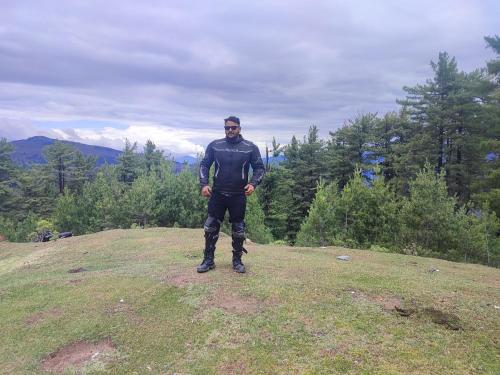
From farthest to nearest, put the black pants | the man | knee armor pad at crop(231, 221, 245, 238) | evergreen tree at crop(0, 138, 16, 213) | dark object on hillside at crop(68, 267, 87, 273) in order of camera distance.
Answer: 1. evergreen tree at crop(0, 138, 16, 213)
2. dark object on hillside at crop(68, 267, 87, 273)
3. knee armor pad at crop(231, 221, 245, 238)
4. the black pants
5. the man

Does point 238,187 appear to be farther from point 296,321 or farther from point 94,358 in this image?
point 94,358

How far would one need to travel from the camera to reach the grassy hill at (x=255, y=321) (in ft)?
18.0

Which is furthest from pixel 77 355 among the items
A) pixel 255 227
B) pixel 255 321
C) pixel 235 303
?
pixel 255 227

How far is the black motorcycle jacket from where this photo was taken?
841 cm

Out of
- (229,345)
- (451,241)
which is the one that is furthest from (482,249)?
(229,345)

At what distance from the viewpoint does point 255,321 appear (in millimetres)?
6523

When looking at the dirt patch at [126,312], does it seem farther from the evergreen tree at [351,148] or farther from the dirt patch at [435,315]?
the evergreen tree at [351,148]

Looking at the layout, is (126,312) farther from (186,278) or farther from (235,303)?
(235,303)

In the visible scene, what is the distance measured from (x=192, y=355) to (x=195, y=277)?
2962mm

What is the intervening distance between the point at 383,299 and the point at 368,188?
17671mm

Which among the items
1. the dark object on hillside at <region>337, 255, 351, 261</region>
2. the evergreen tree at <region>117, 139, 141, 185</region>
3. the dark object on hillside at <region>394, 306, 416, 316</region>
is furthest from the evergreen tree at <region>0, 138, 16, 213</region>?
the dark object on hillside at <region>394, 306, 416, 316</region>

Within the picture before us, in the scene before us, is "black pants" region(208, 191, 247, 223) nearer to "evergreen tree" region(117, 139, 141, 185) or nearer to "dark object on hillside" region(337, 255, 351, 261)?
"dark object on hillside" region(337, 255, 351, 261)

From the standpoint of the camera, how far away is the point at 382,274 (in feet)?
30.5

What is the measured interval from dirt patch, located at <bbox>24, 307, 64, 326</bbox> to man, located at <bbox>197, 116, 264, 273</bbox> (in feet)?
10.7
